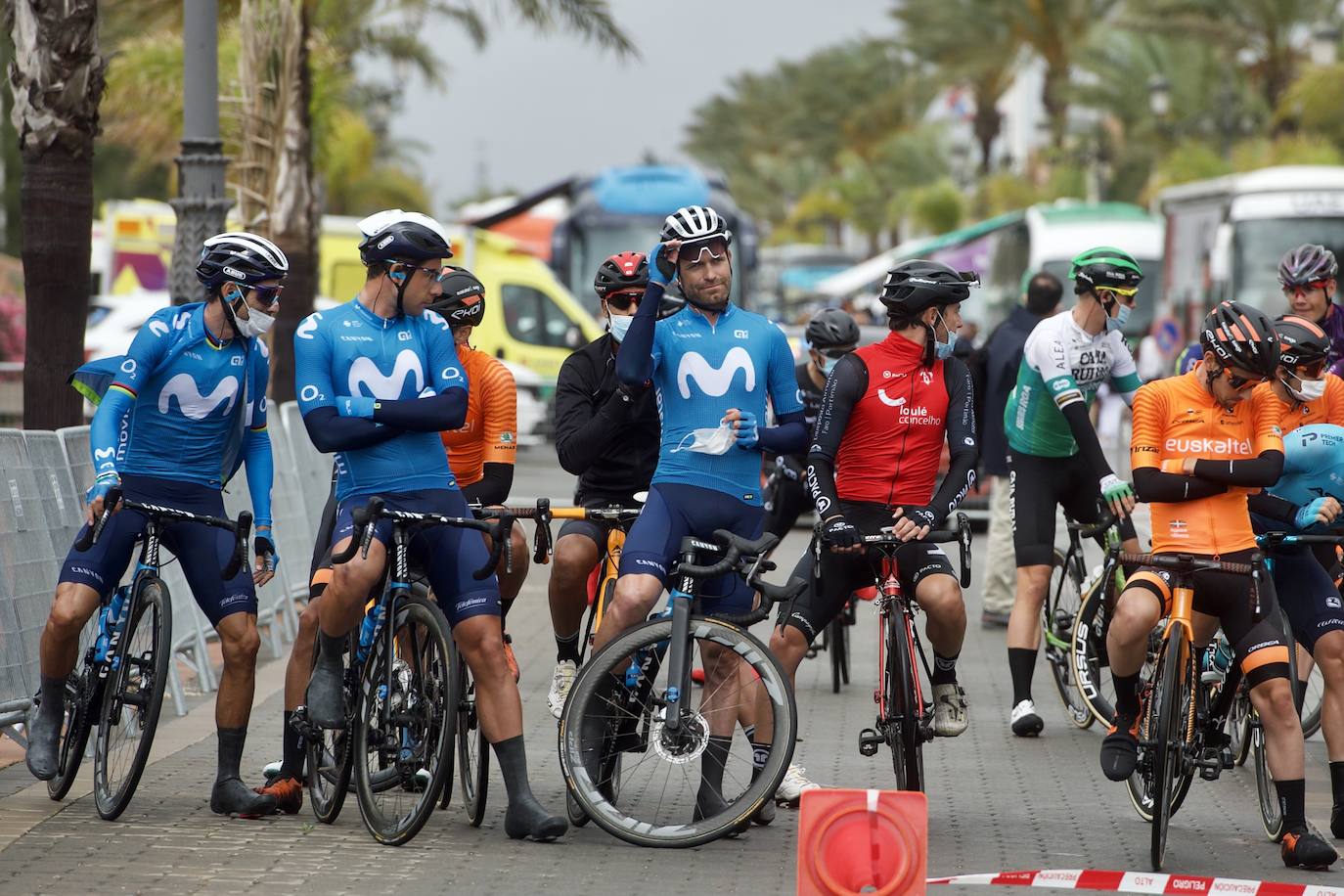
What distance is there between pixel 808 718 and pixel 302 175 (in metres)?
11.0

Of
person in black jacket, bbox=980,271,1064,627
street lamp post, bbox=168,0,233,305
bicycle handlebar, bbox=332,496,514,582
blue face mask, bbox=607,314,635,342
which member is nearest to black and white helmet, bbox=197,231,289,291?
bicycle handlebar, bbox=332,496,514,582

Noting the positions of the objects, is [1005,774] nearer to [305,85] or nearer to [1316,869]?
[1316,869]

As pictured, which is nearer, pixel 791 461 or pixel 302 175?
pixel 791 461

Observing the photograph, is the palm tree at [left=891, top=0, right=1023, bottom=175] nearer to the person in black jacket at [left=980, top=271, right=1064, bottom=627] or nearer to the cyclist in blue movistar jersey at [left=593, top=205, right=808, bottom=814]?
the person in black jacket at [left=980, top=271, right=1064, bottom=627]

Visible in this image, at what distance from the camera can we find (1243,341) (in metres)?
7.11

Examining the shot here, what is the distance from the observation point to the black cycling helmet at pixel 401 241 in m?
7.04

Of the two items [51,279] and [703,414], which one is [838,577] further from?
[51,279]

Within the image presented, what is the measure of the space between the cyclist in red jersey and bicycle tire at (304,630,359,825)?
1.56 metres

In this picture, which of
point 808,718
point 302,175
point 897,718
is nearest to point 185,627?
point 808,718

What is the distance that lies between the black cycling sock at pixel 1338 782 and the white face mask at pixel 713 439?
96.4 inches

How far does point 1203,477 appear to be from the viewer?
7.18 meters

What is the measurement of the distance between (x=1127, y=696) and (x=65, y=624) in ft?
12.1

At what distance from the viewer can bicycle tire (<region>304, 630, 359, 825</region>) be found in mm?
7086

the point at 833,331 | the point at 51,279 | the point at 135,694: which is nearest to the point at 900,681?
the point at 135,694
